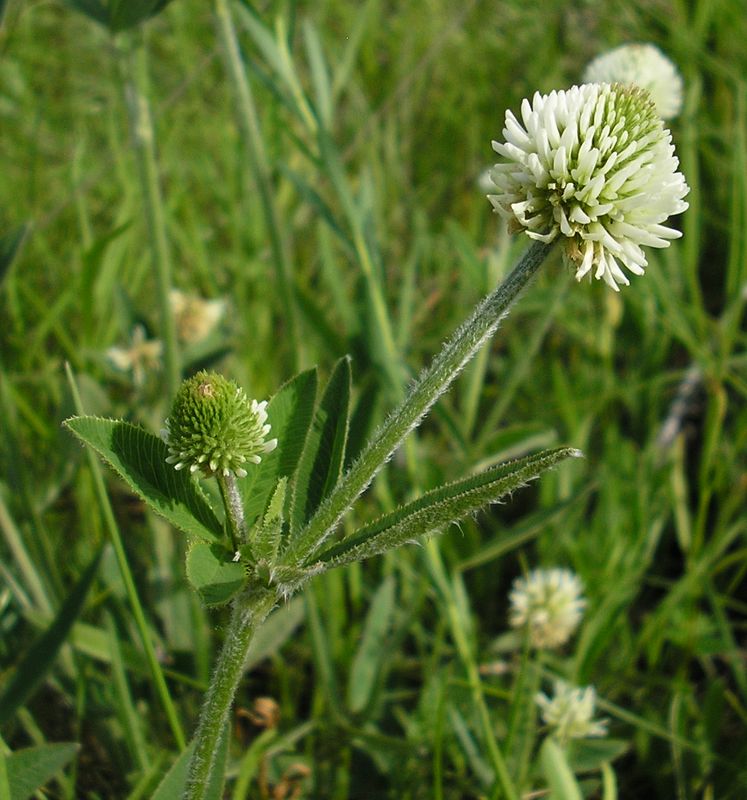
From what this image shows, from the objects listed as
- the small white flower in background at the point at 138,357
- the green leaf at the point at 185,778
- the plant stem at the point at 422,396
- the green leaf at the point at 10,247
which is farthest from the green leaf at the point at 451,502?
the small white flower in background at the point at 138,357

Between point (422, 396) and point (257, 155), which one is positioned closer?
point (422, 396)

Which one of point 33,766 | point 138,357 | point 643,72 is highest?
point 643,72

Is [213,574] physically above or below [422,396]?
below

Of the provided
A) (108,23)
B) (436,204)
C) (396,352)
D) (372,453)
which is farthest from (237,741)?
(436,204)

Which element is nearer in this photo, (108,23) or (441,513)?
(441,513)

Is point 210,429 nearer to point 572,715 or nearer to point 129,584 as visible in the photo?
point 129,584

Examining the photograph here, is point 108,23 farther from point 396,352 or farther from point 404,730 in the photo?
point 404,730

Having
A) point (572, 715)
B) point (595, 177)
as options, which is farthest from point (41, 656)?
point (595, 177)
